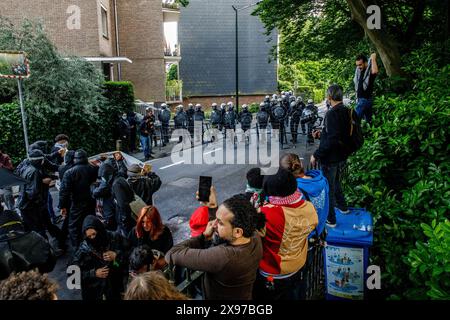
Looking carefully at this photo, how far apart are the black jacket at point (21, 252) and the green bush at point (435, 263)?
3.22 m

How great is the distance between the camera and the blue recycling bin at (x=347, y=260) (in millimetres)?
3725

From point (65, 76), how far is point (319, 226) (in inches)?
452

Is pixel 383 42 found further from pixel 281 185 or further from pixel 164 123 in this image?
pixel 164 123

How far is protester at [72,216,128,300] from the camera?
12.7 feet

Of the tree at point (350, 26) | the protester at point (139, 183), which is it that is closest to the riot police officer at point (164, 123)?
the tree at point (350, 26)

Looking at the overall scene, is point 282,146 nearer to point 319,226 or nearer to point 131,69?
point 319,226

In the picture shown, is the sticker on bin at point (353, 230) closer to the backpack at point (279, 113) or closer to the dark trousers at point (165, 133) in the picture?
the backpack at point (279, 113)

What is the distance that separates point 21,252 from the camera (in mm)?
3338

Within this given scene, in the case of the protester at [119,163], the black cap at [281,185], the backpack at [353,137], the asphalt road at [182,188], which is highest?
the backpack at [353,137]

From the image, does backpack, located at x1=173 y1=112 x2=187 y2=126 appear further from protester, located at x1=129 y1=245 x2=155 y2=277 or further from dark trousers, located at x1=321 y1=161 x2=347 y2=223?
protester, located at x1=129 y1=245 x2=155 y2=277

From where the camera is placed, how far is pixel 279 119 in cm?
1586

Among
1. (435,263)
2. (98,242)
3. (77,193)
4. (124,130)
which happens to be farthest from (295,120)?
(435,263)

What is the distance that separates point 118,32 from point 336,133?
2335 centimetres

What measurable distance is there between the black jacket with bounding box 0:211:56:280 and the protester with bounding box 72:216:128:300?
1.27 ft
